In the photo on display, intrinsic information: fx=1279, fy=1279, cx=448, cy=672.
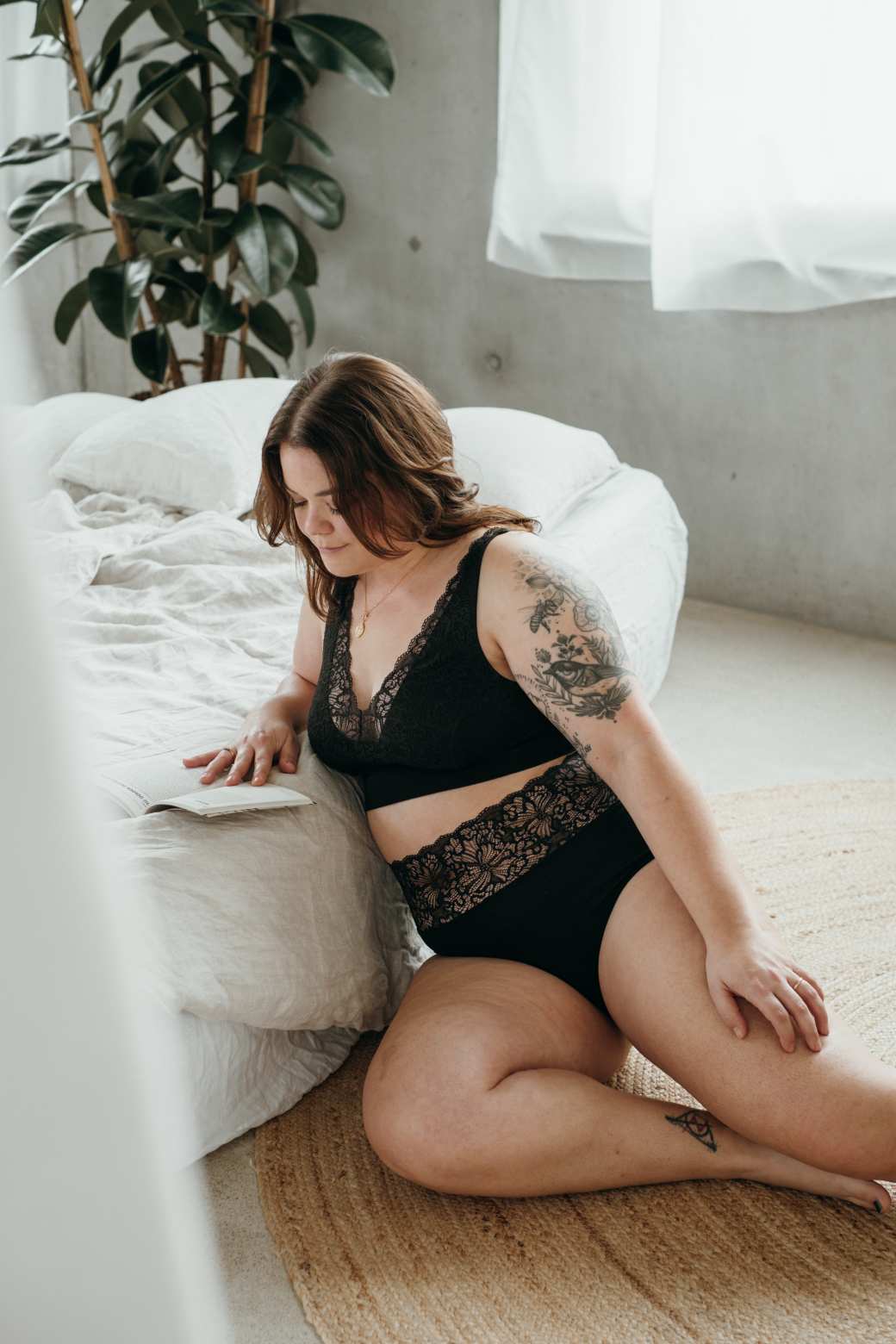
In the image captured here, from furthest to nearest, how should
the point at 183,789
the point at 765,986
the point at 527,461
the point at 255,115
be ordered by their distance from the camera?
the point at 255,115
the point at 527,461
the point at 183,789
the point at 765,986

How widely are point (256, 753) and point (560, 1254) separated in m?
0.60

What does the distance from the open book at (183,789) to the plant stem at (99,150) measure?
224 centimetres

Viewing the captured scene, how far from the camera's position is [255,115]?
341 centimetres

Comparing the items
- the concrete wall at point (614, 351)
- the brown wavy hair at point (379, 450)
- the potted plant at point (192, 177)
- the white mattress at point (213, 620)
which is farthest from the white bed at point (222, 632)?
the potted plant at point (192, 177)

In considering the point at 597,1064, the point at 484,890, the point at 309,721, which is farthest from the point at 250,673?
the point at 597,1064

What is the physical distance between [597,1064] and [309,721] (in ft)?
1.59

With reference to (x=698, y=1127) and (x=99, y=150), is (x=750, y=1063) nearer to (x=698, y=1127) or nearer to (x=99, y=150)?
(x=698, y=1127)

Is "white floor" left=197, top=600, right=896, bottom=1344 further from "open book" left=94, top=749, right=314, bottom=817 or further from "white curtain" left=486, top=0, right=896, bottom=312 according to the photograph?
"open book" left=94, top=749, right=314, bottom=817

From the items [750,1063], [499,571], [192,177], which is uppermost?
[192,177]

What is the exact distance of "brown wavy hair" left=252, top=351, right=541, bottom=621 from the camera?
4.26ft

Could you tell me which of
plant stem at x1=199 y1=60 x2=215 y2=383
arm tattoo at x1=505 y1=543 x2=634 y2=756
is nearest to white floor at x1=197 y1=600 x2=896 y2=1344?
arm tattoo at x1=505 y1=543 x2=634 y2=756

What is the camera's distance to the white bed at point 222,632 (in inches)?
50.8

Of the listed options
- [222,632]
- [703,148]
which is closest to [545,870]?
[222,632]

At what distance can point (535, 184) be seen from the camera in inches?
129
